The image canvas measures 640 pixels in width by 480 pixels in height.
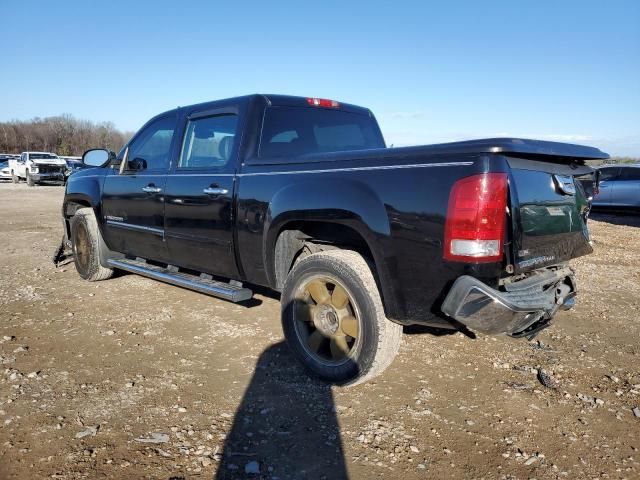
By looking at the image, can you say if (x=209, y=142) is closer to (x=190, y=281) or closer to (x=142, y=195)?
(x=142, y=195)

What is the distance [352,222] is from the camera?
9.89ft

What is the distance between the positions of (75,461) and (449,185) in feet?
7.70

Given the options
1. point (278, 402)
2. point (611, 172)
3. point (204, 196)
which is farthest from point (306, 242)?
point (611, 172)

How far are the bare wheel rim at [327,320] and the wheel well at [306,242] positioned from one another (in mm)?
318

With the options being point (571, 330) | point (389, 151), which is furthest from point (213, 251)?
point (571, 330)

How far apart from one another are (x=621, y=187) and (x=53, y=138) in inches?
3156

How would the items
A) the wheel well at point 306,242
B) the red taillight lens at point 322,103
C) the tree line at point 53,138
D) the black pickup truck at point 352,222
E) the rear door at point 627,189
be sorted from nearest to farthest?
the black pickup truck at point 352,222 → the wheel well at point 306,242 → the red taillight lens at point 322,103 → the rear door at point 627,189 → the tree line at point 53,138

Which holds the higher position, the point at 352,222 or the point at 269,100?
the point at 269,100

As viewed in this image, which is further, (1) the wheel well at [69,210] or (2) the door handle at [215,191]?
(1) the wheel well at [69,210]

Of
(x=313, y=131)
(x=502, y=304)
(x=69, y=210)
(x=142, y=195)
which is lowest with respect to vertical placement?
(x=502, y=304)

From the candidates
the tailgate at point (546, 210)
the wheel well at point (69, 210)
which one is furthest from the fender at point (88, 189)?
the tailgate at point (546, 210)

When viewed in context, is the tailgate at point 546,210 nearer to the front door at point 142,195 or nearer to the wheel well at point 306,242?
→ the wheel well at point 306,242

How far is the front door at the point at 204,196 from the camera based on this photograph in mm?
3932

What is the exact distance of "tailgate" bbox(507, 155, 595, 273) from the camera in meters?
2.62
